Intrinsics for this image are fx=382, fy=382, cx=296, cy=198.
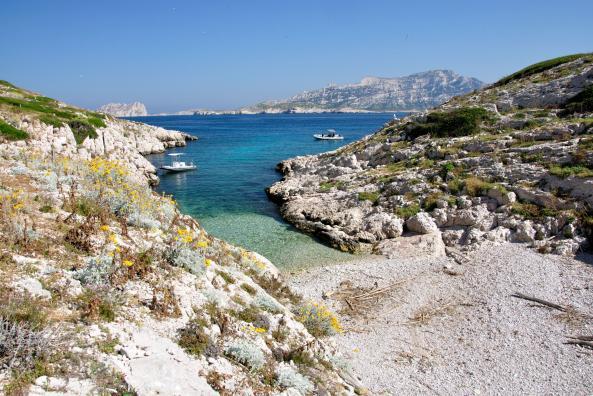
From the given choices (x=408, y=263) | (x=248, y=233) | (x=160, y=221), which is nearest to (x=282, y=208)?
(x=248, y=233)

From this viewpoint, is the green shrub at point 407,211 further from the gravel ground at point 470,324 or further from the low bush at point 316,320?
the low bush at point 316,320

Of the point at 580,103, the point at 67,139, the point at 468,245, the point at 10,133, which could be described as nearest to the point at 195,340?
the point at 468,245

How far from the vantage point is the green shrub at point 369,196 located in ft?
88.4

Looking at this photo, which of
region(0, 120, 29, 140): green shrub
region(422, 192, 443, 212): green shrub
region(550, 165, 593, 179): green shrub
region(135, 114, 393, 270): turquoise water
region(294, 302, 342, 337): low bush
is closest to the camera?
region(294, 302, 342, 337): low bush

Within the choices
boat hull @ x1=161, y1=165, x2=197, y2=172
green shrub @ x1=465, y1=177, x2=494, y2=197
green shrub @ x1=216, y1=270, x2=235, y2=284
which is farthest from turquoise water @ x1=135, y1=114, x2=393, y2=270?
green shrub @ x1=216, y1=270, x2=235, y2=284

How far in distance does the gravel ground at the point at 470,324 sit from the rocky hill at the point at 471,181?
217 cm

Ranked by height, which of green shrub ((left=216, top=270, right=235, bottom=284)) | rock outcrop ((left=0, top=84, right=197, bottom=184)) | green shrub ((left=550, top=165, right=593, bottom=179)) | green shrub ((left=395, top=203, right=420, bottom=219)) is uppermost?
rock outcrop ((left=0, top=84, right=197, bottom=184))

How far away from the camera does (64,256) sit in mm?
7441

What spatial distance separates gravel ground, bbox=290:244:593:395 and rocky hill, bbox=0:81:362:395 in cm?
308

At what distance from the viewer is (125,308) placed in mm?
6738

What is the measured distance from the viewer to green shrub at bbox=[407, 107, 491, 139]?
3459 centimetres

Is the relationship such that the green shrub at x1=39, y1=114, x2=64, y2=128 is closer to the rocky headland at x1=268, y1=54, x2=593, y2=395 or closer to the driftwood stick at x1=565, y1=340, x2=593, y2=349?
the rocky headland at x1=268, y1=54, x2=593, y2=395

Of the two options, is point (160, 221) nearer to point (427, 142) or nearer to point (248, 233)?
point (248, 233)

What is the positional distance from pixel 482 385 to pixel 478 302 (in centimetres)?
518
